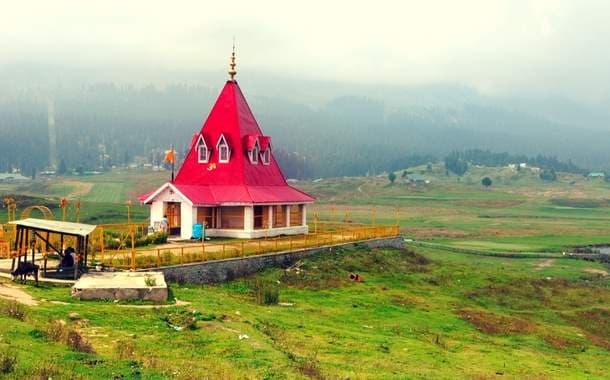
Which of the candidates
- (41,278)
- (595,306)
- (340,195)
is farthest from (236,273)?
(340,195)

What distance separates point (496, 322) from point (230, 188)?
18.3m

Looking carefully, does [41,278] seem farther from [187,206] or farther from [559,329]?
[559,329]

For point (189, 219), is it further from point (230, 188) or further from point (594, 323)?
point (594, 323)

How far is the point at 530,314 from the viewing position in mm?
33906

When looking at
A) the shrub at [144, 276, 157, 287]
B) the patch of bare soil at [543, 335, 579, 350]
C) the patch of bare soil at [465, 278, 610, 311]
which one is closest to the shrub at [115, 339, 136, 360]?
the shrub at [144, 276, 157, 287]

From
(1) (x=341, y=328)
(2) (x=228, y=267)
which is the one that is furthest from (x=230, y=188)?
(1) (x=341, y=328)

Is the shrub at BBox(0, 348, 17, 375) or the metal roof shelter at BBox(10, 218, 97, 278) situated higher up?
the metal roof shelter at BBox(10, 218, 97, 278)

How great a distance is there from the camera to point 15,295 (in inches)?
874

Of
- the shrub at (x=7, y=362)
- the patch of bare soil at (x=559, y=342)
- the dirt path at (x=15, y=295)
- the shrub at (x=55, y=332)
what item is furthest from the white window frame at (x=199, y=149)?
the shrub at (x=7, y=362)

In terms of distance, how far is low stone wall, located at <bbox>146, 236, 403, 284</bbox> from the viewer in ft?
98.6

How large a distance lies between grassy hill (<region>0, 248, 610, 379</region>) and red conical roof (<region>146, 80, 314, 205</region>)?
21.4 ft

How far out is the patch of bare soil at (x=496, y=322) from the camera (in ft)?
94.3

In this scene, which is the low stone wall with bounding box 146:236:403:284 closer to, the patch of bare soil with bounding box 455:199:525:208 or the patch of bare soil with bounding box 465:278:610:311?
the patch of bare soil with bounding box 465:278:610:311

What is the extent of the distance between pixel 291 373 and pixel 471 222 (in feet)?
330
